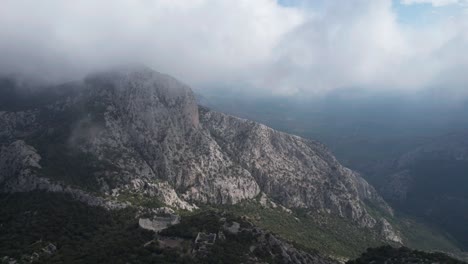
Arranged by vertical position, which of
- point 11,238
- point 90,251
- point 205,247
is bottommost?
point 11,238

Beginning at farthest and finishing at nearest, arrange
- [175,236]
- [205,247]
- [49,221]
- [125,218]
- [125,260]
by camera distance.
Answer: [125,218] < [49,221] < [175,236] < [205,247] < [125,260]

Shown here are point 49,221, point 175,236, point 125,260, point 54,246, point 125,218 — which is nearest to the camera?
point 125,260

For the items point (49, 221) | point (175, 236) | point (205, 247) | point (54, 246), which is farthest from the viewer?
point (49, 221)

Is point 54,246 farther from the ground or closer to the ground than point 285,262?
closer to the ground

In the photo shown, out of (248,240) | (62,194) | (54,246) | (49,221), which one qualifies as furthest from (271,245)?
(62,194)

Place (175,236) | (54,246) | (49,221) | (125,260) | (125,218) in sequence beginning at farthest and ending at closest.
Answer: (125,218) < (49,221) < (54,246) < (175,236) < (125,260)

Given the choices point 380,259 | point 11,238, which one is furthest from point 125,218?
point 380,259

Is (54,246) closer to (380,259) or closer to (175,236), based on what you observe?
(175,236)

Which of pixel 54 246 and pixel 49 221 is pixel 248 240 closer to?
pixel 54 246

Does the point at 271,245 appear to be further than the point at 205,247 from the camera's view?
Yes
